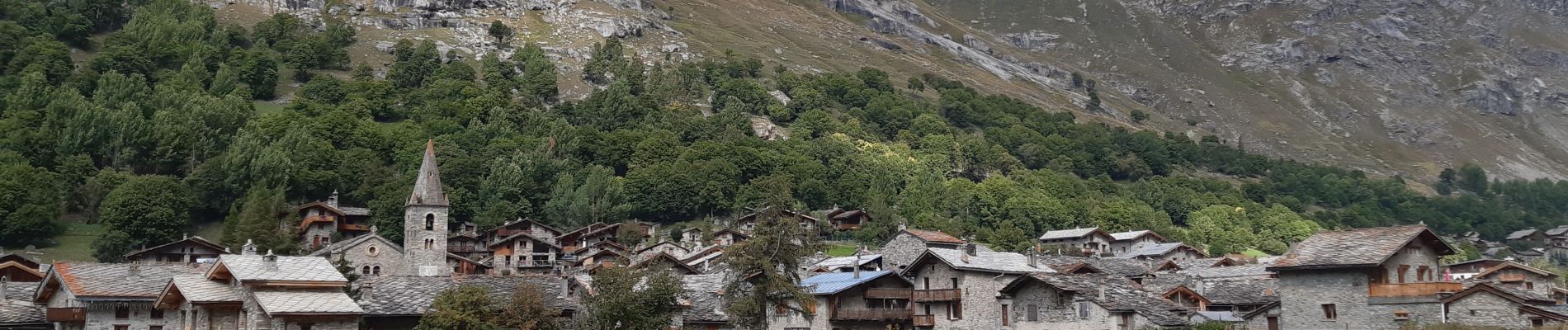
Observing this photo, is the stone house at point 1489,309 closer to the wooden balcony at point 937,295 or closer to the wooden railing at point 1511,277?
the wooden balcony at point 937,295

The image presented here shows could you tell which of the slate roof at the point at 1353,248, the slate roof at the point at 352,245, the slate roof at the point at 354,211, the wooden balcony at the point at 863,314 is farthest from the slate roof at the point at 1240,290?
the slate roof at the point at 354,211

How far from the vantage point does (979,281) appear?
215ft

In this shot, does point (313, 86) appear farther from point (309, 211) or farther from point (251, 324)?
point (251, 324)

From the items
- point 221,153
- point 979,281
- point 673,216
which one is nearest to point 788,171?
point 673,216

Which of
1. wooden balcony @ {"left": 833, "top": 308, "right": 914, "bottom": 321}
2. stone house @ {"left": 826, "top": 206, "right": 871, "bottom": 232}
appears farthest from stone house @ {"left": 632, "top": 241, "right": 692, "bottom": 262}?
wooden balcony @ {"left": 833, "top": 308, "right": 914, "bottom": 321}

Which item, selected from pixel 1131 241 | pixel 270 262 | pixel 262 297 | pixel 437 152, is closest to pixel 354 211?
pixel 437 152

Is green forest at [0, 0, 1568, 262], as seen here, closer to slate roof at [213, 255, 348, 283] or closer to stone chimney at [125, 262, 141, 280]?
stone chimney at [125, 262, 141, 280]

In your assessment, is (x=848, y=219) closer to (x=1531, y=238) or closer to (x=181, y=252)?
(x=181, y=252)

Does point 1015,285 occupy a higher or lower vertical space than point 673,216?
lower

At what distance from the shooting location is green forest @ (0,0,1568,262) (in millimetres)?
113438

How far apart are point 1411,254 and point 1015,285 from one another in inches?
707

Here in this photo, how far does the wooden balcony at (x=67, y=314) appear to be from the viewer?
49.9m

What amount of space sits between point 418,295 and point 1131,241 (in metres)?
86.3

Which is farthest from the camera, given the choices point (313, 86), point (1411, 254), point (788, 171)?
point (313, 86)
